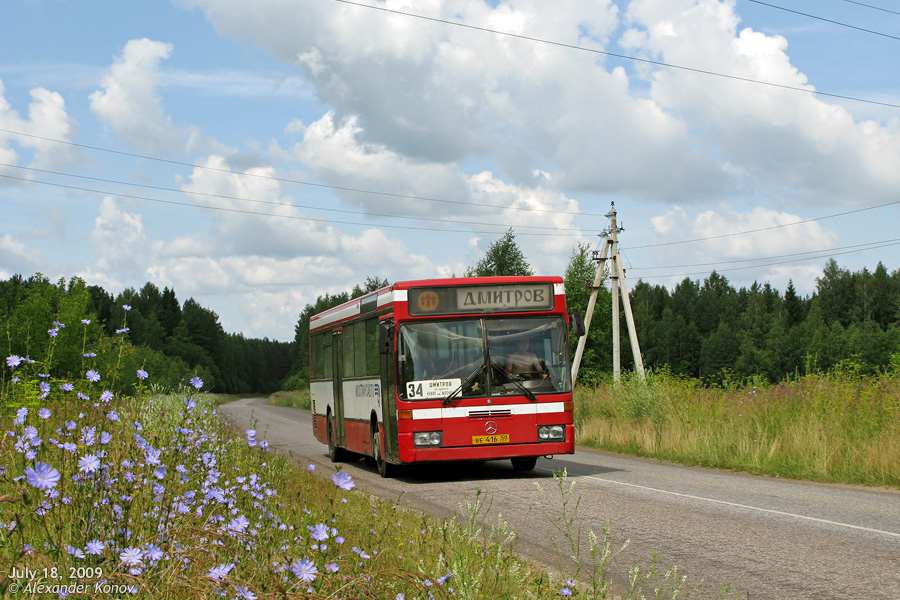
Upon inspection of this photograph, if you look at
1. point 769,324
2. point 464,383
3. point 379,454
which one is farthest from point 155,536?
point 769,324

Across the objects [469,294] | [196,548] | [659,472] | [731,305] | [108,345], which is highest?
[731,305]

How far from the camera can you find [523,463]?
50.5 feet

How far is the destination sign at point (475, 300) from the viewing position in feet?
45.6

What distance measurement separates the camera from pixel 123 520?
3916mm

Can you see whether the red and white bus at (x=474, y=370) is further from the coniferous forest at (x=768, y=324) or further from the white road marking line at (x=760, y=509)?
the coniferous forest at (x=768, y=324)

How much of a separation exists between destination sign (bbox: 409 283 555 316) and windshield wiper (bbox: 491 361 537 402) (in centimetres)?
90

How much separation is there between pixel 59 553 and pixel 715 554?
538 centimetres

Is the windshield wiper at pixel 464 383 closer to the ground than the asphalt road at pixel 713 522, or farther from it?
farther from it

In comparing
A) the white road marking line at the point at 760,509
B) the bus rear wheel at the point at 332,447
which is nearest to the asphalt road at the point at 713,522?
the white road marking line at the point at 760,509

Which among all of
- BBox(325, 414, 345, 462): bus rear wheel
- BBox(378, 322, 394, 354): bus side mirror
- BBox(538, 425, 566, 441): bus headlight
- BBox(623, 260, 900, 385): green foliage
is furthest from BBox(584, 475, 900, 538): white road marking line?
BBox(623, 260, 900, 385): green foliage

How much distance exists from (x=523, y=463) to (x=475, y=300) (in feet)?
10.5

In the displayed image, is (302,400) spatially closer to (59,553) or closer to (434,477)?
(434,477)

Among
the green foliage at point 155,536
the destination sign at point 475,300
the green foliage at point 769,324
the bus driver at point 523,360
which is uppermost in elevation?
the green foliage at point 769,324

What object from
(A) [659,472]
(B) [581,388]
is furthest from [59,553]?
(B) [581,388]
